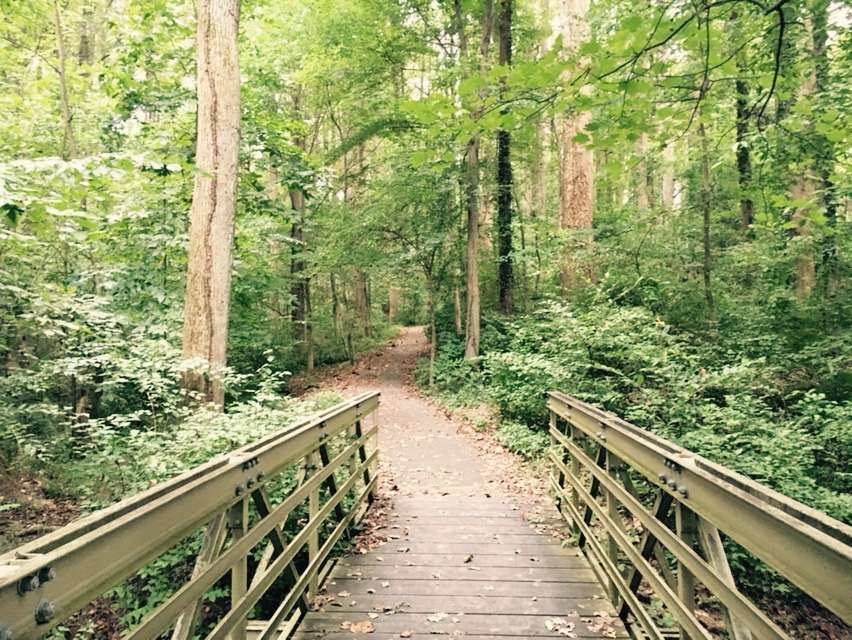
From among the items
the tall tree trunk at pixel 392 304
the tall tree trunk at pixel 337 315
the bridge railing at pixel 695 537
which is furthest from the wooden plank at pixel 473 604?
the tall tree trunk at pixel 392 304

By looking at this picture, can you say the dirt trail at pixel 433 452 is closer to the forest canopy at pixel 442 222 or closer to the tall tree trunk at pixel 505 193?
the forest canopy at pixel 442 222

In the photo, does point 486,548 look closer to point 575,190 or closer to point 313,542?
point 313,542

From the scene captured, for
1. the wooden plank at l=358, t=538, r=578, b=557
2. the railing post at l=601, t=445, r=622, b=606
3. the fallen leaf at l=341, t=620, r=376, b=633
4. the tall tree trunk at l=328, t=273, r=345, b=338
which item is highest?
the tall tree trunk at l=328, t=273, r=345, b=338

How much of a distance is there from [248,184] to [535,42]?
11.1 meters

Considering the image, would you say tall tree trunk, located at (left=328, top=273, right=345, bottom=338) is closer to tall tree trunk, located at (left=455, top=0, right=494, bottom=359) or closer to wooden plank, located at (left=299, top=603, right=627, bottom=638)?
tall tree trunk, located at (left=455, top=0, right=494, bottom=359)

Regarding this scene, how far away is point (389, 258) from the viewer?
1507cm

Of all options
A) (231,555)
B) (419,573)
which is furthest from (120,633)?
(231,555)

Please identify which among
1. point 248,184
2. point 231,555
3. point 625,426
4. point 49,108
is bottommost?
point 231,555

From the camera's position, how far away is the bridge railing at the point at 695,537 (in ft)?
4.87

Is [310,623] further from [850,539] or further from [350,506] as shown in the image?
[850,539]

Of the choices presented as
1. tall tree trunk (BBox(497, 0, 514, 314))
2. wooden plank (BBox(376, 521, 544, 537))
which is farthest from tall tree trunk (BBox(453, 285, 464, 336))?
wooden plank (BBox(376, 521, 544, 537))

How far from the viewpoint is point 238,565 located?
7.98 feet

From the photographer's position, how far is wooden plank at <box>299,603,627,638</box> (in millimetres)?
3203

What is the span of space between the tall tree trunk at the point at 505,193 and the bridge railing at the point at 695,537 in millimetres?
10661
